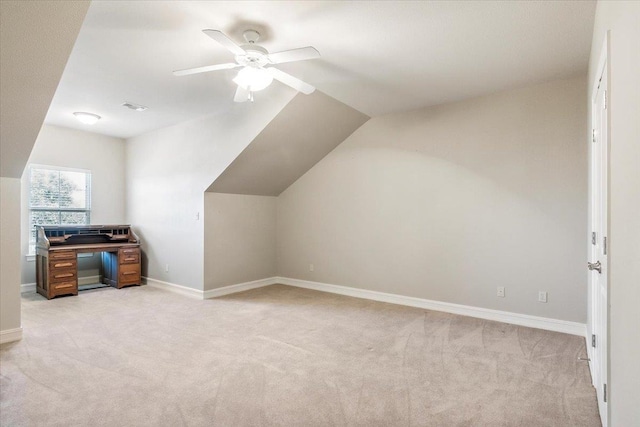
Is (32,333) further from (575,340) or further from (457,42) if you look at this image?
(575,340)

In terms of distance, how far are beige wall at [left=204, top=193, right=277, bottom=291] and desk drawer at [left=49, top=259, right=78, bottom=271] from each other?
1.99 m

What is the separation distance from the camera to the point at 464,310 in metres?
4.25

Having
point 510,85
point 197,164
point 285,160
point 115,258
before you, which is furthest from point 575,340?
point 115,258

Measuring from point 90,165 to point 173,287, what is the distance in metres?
2.70

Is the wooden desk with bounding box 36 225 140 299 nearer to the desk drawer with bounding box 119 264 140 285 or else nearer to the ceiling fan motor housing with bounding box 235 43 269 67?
the desk drawer with bounding box 119 264 140 285

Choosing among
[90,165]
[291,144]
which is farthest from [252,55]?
[90,165]

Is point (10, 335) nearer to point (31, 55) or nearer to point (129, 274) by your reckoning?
point (129, 274)

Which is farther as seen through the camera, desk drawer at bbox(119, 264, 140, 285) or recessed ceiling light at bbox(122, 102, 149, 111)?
desk drawer at bbox(119, 264, 140, 285)

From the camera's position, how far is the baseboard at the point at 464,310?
3.64m

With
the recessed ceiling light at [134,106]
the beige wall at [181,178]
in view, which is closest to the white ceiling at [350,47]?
the recessed ceiling light at [134,106]

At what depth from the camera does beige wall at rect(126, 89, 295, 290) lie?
15.5ft

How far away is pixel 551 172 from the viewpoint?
12.2 ft

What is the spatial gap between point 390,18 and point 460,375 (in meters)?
2.72

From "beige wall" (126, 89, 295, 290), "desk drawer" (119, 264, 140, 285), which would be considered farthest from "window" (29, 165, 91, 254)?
"desk drawer" (119, 264, 140, 285)
